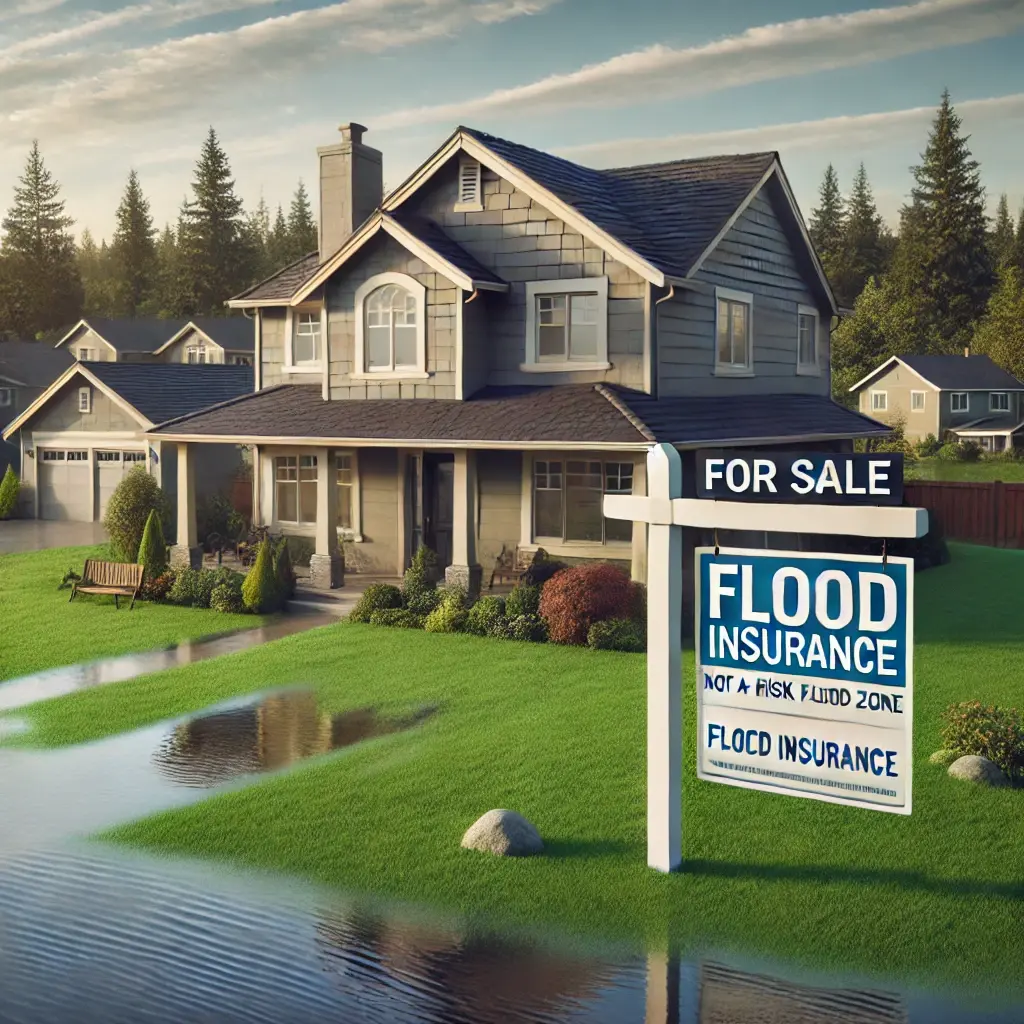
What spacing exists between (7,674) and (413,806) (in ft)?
33.1

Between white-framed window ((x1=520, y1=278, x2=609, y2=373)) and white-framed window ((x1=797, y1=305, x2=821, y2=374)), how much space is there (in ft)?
25.5

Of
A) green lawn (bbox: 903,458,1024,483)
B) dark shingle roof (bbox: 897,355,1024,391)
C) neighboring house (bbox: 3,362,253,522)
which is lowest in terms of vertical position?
green lawn (bbox: 903,458,1024,483)

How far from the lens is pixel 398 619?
22141 millimetres

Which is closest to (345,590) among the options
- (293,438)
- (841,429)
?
(293,438)

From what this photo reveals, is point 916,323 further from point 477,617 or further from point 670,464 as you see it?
point 670,464

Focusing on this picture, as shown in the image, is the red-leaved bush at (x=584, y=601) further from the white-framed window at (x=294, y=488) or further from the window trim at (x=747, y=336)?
the white-framed window at (x=294, y=488)

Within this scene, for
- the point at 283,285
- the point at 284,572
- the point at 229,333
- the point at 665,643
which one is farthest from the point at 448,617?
the point at 229,333

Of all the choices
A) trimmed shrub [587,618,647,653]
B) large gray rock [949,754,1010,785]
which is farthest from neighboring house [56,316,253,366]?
large gray rock [949,754,1010,785]

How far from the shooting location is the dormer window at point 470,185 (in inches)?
990

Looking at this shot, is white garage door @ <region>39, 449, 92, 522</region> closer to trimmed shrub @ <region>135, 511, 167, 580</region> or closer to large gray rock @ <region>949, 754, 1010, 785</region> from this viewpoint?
trimmed shrub @ <region>135, 511, 167, 580</region>

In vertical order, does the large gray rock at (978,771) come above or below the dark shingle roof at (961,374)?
below

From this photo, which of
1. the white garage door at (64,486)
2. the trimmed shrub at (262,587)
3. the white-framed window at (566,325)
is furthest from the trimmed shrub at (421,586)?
the white garage door at (64,486)

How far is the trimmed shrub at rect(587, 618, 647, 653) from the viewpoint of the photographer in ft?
64.8

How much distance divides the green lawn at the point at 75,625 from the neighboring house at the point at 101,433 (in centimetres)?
1141
